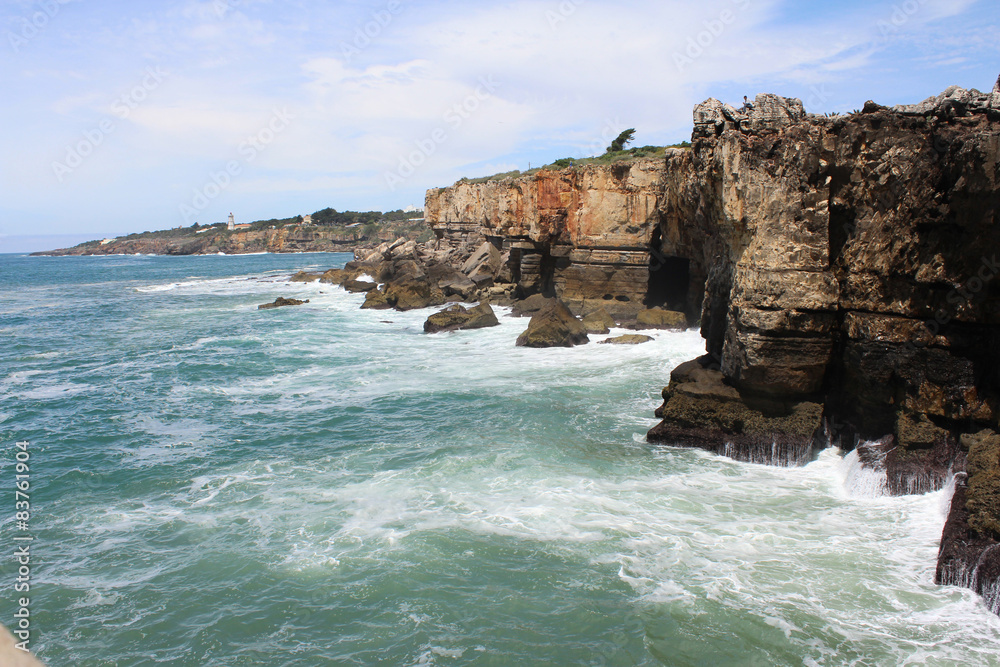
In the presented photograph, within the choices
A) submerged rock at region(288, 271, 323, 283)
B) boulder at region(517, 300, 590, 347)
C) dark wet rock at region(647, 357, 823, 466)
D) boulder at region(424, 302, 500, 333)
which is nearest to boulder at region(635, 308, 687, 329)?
boulder at region(517, 300, 590, 347)

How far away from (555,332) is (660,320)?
483cm

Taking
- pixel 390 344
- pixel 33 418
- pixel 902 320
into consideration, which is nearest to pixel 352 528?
pixel 902 320

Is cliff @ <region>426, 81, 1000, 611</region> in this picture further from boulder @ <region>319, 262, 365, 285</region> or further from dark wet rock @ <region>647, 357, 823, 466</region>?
boulder @ <region>319, 262, 365, 285</region>

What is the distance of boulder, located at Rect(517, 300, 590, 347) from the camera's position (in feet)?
80.6

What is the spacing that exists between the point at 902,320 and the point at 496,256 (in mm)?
30498

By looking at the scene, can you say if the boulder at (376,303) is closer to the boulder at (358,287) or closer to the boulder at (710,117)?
the boulder at (358,287)

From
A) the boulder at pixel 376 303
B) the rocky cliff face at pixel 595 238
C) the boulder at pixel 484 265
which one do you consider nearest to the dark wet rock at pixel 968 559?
the rocky cliff face at pixel 595 238

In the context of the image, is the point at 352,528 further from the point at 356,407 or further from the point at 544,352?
the point at 544,352

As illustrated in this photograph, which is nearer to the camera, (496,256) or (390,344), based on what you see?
(390,344)

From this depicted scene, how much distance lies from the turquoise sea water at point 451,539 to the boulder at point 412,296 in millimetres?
17573

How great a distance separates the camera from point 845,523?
10.3 metres

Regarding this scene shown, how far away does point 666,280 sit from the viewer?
106 ft

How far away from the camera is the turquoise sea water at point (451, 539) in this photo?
7.85m

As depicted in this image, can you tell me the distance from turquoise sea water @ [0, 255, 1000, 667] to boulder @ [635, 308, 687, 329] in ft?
24.6
